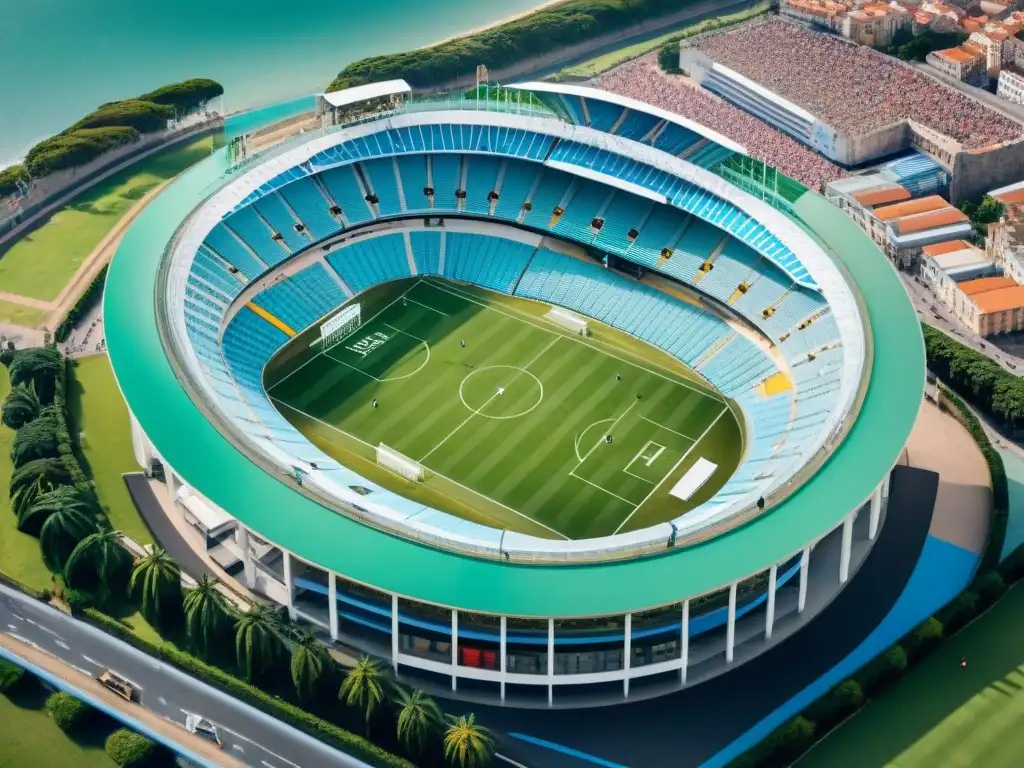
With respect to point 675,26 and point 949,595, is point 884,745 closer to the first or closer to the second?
point 949,595

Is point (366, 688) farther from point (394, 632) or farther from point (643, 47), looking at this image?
point (643, 47)

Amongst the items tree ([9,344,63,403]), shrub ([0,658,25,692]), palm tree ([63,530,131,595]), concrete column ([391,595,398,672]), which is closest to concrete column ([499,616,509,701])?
concrete column ([391,595,398,672])

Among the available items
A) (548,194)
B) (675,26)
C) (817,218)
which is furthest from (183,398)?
(675,26)

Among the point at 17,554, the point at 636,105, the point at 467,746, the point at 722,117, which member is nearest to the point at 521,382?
the point at 636,105

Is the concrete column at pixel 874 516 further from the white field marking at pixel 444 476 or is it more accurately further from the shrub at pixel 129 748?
the shrub at pixel 129 748

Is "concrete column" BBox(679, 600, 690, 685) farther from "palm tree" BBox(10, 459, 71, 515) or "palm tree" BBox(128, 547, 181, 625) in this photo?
"palm tree" BBox(10, 459, 71, 515)
